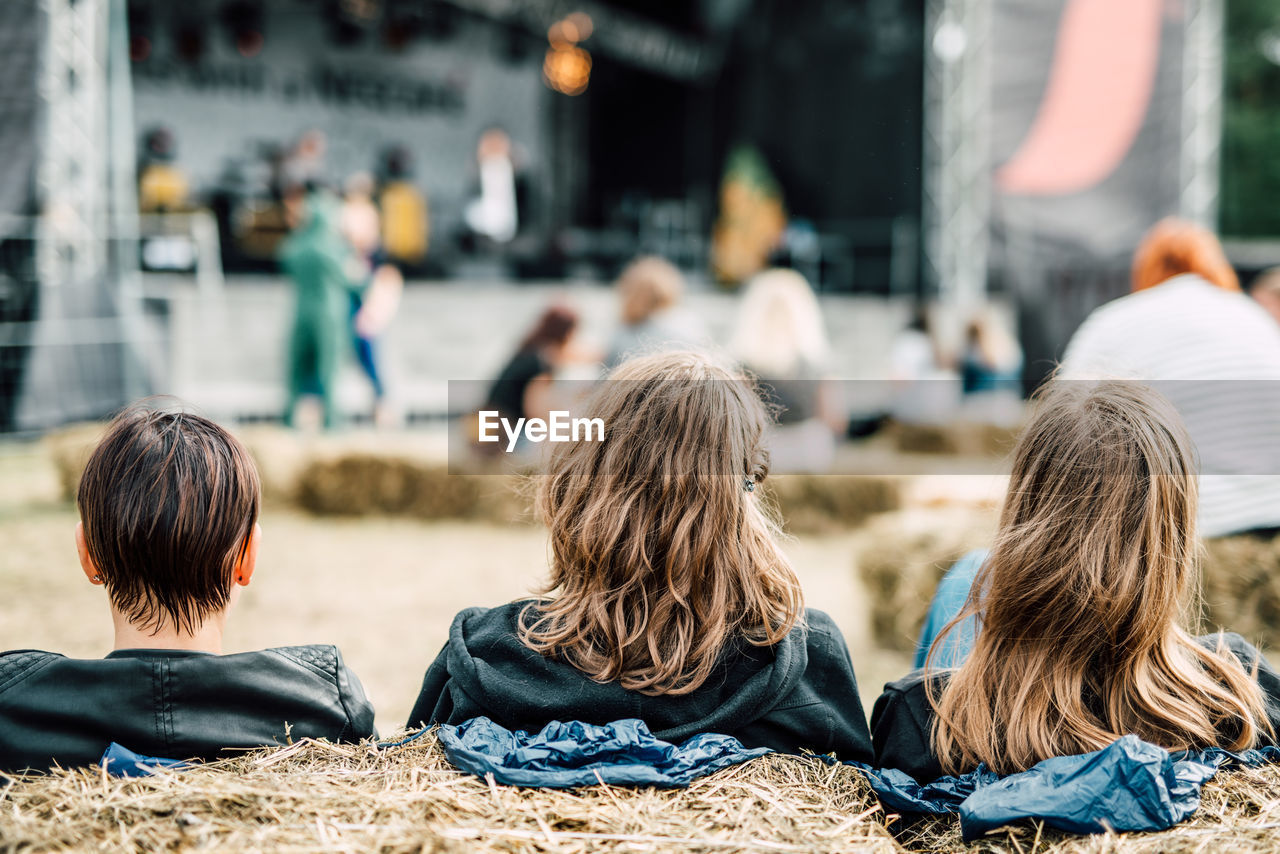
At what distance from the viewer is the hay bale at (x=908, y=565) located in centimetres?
378

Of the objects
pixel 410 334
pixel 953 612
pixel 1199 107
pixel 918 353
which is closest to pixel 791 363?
pixel 918 353

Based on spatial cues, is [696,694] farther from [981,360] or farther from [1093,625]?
[981,360]

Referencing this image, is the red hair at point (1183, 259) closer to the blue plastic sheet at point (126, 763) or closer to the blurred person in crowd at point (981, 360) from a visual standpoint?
the blue plastic sheet at point (126, 763)

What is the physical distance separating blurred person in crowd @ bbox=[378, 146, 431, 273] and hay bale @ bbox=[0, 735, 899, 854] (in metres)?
12.5

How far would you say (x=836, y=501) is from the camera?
6.00 m

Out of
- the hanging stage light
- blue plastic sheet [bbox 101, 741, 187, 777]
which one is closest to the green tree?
the hanging stage light

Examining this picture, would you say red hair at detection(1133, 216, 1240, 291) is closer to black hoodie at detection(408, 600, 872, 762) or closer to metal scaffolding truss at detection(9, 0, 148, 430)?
black hoodie at detection(408, 600, 872, 762)

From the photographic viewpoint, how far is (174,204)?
11844mm

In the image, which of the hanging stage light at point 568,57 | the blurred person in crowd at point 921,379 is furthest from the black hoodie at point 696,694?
the hanging stage light at point 568,57

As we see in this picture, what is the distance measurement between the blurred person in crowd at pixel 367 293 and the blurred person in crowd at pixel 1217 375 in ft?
18.2

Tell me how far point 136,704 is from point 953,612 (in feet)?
4.22

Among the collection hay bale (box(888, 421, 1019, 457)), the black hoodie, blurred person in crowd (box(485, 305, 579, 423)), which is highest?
blurred person in crowd (box(485, 305, 579, 423))

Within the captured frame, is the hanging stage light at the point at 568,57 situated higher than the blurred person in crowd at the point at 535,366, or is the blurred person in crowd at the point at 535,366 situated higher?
the hanging stage light at the point at 568,57

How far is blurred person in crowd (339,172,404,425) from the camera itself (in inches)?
301
